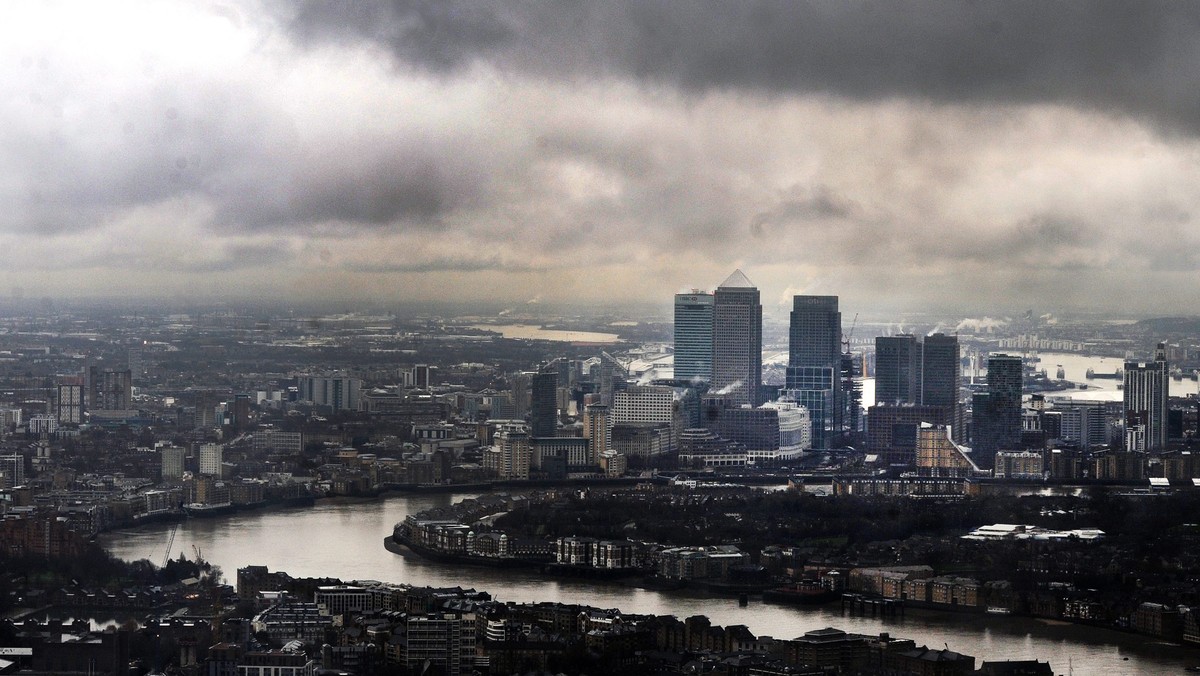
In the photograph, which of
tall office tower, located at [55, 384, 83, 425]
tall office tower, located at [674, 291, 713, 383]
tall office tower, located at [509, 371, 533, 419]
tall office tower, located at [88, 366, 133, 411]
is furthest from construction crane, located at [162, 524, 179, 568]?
tall office tower, located at [674, 291, 713, 383]

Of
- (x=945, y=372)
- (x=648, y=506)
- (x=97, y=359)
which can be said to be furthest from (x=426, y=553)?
(x=945, y=372)

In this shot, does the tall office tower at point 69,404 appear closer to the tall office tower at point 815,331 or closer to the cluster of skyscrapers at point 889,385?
the cluster of skyscrapers at point 889,385

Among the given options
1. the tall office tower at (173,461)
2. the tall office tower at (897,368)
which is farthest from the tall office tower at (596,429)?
the tall office tower at (173,461)

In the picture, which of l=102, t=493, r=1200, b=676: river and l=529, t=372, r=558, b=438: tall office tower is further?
l=529, t=372, r=558, b=438: tall office tower

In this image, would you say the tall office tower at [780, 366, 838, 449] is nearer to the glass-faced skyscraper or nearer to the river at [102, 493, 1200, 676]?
the glass-faced skyscraper

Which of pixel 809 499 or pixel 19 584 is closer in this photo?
pixel 19 584

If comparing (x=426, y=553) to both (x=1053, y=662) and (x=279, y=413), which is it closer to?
(x=1053, y=662)
